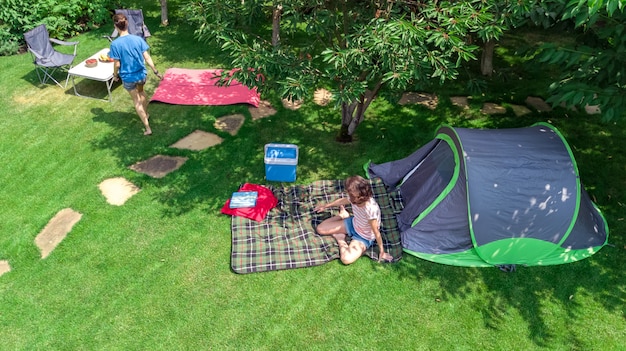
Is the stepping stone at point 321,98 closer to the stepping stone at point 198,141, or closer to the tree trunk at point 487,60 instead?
the stepping stone at point 198,141

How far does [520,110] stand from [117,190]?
7735mm

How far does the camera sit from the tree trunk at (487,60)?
33.2 ft

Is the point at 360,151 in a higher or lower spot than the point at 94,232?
higher

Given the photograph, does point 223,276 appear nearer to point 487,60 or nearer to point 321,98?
point 321,98

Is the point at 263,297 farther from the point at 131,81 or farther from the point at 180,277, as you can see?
the point at 131,81

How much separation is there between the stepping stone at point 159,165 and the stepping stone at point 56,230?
4.24 feet

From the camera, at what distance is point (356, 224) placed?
21.3 ft

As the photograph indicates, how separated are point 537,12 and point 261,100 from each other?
5.42 metres

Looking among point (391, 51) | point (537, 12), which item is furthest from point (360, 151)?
point (537, 12)

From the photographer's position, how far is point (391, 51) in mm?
5656

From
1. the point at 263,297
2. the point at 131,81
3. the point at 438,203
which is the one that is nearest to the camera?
the point at 263,297

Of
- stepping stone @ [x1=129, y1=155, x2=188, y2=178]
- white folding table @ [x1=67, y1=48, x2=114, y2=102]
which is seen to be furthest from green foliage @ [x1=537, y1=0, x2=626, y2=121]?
white folding table @ [x1=67, y1=48, x2=114, y2=102]

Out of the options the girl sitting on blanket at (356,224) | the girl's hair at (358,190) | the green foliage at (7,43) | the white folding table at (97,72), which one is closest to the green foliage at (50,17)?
the green foliage at (7,43)

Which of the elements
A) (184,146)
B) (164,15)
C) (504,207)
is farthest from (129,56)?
(504,207)
